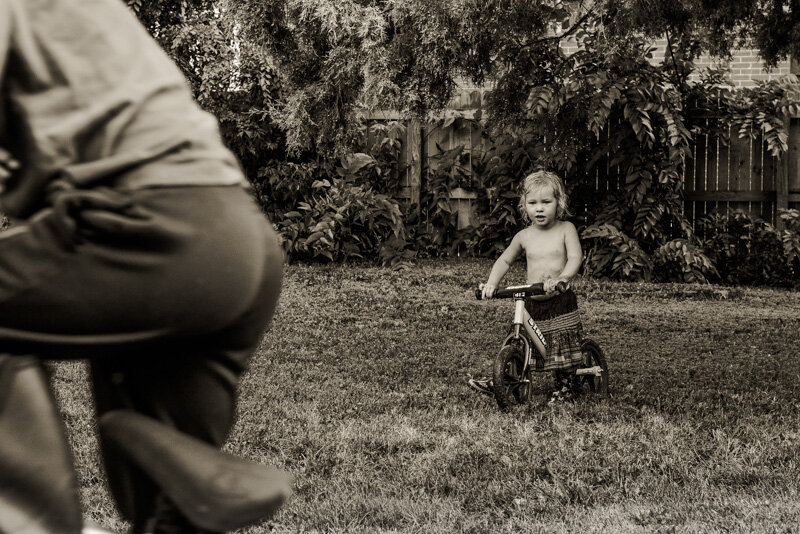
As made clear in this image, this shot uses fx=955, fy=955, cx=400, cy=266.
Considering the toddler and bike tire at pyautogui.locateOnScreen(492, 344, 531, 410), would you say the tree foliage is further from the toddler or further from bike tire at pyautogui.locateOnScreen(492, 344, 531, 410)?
bike tire at pyautogui.locateOnScreen(492, 344, 531, 410)

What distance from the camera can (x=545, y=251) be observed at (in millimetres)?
5797

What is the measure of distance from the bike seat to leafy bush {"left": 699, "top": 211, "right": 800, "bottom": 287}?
32.6 feet

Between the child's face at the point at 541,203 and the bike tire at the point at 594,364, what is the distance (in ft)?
2.60

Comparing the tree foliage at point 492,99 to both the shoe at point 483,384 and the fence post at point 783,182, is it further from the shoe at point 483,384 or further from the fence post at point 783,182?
the shoe at point 483,384

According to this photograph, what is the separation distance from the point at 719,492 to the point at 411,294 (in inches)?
223

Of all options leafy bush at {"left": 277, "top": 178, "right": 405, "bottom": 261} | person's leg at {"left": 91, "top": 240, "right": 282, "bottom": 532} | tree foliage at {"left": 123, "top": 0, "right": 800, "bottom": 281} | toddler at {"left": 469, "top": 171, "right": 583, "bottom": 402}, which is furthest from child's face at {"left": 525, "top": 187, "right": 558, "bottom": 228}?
leafy bush at {"left": 277, "top": 178, "right": 405, "bottom": 261}

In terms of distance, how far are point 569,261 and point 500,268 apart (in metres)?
0.41

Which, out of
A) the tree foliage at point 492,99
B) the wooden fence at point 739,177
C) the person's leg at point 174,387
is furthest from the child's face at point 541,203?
the wooden fence at point 739,177

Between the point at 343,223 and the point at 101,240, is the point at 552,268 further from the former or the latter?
the point at 343,223

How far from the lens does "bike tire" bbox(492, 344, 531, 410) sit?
5168 mm

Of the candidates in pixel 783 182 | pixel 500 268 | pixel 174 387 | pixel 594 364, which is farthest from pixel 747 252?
pixel 174 387

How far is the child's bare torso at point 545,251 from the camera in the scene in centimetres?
578

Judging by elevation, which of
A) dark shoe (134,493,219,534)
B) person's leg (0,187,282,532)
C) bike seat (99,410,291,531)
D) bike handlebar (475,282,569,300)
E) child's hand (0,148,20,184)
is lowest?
bike handlebar (475,282,569,300)

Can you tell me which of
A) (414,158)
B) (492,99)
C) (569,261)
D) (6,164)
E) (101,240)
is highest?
(492,99)
